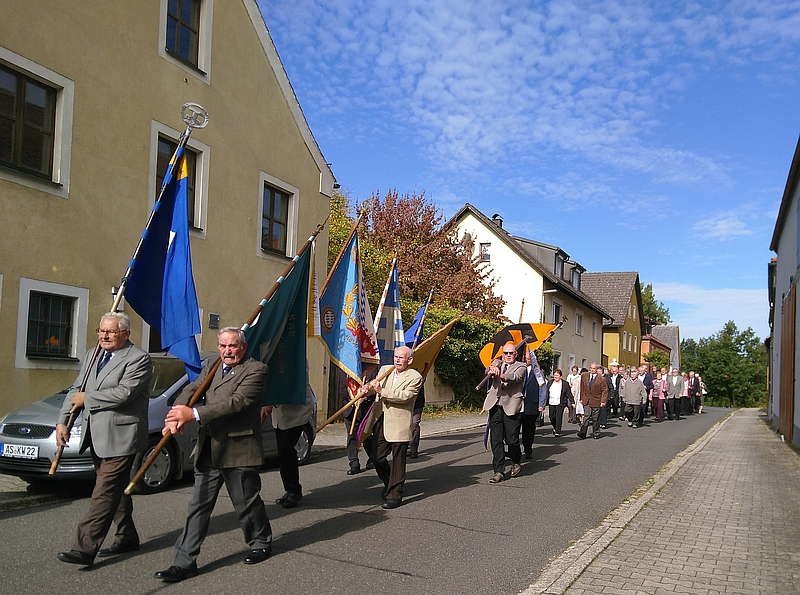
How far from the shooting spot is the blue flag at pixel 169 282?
6.41 metres

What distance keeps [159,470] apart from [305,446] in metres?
3.12

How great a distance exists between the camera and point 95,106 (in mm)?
12008

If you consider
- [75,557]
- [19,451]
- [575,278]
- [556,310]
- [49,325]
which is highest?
[575,278]

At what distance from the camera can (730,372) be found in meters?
70.4

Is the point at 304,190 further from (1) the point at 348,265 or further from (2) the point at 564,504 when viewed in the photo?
(2) the point at 564,504

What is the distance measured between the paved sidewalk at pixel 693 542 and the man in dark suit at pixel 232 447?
2130 millimetres

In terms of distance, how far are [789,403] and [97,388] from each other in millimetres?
17152

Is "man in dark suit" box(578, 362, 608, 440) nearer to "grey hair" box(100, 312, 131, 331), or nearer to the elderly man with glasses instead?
the elderly man with glasses

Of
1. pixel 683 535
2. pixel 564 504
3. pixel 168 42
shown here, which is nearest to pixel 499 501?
pixel 564 504

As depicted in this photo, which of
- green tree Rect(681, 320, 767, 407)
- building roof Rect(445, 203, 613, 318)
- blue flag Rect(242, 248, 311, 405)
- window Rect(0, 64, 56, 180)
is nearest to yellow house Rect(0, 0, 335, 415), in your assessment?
window Rect(0, 64, 56, 180)

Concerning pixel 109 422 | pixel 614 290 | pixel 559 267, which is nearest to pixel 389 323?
pixel 109 422

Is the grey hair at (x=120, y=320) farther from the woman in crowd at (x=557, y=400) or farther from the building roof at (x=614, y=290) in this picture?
the building roof at (x=614, y=290)

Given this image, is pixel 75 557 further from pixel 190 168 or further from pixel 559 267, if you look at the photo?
pixel 559 267

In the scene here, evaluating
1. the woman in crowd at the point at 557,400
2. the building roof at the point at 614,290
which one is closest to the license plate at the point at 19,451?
the woman in crowd at the point at 557,400
